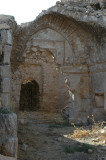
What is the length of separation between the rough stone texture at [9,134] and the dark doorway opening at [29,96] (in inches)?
426

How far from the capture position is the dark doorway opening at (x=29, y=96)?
14.4 metres

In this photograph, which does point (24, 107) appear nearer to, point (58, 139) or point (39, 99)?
point (39, 99)

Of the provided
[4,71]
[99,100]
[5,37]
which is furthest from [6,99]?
[99,100]

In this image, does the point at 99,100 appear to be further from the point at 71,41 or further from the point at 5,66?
the point at 5,66

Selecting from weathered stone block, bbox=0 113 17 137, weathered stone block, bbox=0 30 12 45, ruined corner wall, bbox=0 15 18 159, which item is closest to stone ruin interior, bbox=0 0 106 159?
ruined corner wall, bbox=0 15 18 159

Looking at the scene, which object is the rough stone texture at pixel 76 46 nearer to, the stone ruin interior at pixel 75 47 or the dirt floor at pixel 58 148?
the stone ruin interior at pixel 75 47

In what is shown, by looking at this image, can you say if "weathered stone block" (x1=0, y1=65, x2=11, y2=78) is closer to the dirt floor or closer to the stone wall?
the dirt floor

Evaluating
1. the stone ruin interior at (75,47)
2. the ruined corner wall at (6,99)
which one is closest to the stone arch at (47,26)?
the stone ruin interior at (75,47)

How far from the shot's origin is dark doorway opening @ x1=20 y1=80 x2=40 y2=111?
47.1 ft

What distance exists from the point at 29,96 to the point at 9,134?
12.5m

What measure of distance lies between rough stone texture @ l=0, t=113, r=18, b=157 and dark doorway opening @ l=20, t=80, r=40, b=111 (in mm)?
10811

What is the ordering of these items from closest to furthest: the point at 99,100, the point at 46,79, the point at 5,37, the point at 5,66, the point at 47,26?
the point at 5,66, the point at 5,37, the point at 99,100, the point at 47,26, the point at 46,79

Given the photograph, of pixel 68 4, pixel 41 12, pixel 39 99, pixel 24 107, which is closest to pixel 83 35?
pixel 68 4

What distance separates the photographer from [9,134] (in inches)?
118
